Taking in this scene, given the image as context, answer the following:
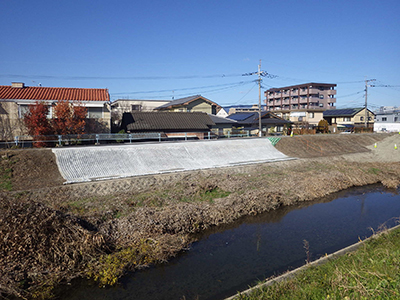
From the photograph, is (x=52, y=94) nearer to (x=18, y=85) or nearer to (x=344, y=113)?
(x=18, y=85)

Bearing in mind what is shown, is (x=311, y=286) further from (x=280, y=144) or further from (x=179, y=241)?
(x=280, y=144)

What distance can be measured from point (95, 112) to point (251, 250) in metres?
22.6

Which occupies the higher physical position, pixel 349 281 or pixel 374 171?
pixel 349 281

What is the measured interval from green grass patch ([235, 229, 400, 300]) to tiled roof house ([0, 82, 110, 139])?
80.7 feet

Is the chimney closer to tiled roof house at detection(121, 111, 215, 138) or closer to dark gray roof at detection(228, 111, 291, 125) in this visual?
tiled roof house at detection(121, 111, 215, 138)

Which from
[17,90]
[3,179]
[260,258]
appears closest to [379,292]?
[260,258]

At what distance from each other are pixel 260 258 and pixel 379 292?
4453 mm

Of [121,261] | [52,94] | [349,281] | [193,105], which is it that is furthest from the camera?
[193,105]

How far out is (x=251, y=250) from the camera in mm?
10148

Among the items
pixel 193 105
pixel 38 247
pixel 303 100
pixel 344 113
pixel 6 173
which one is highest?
pixel 303 100

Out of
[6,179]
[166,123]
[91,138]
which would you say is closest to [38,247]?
[6,179]

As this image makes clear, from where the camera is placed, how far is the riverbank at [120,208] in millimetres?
8352

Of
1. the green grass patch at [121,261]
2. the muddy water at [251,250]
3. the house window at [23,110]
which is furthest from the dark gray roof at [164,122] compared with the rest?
the green grass patch at [121,261]

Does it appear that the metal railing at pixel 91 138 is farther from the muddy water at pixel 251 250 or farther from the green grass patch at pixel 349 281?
the green grass patch at pixel 349 281
